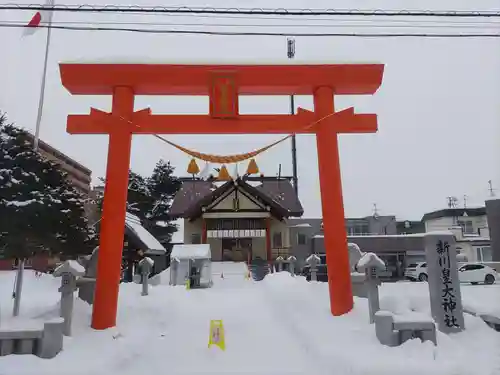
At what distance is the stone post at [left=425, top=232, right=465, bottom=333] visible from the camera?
730cm

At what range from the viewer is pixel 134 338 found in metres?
7.24

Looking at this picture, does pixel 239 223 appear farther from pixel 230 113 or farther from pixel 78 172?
pixel 230 113

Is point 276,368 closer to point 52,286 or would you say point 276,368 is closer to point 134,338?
point 134,338

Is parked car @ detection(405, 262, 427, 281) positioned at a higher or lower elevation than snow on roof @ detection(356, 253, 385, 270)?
lower

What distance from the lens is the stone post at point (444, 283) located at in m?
7.30

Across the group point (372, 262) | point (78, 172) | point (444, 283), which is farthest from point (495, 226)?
point (78, 172)

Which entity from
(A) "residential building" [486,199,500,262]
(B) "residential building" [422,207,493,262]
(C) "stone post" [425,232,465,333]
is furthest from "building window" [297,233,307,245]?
(C) "stone post" [425,232,465,333]

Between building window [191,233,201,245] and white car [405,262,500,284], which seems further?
building window [191,233,201,245]

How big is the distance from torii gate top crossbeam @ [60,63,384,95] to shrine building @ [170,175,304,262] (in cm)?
1676

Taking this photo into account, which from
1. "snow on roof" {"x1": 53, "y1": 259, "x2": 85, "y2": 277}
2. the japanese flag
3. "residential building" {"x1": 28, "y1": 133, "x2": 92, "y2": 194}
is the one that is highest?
"residential building" {"x1": 28, "y1": 133, "x2": 92, "y2": 194}

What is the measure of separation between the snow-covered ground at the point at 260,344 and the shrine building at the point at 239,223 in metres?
15.8

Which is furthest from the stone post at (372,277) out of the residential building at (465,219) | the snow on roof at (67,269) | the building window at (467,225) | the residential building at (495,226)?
the building window at (467,225)

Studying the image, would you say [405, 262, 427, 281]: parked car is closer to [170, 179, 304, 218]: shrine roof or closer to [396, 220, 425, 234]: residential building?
[170, 179, 304, 218]: shrine roof

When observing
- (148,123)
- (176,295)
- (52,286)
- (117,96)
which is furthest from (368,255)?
(52,286)
